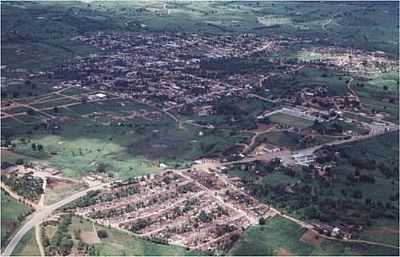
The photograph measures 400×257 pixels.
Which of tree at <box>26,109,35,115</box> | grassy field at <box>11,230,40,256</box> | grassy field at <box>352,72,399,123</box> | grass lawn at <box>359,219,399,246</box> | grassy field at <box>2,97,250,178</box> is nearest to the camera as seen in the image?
grassy field at <box>11,230,40,256</box>

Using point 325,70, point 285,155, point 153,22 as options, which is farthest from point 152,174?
point 153,22

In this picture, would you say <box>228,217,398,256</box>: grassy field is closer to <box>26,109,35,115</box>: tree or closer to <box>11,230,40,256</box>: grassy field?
<box>11,230,40,256</box>: grassy field

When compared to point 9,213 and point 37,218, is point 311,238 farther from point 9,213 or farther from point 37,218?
point 9,213

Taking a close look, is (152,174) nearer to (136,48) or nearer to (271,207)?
(271,207)

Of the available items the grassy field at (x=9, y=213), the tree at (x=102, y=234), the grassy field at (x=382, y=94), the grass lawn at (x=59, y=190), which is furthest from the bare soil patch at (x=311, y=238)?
the grassy field at (x=382, y=94)

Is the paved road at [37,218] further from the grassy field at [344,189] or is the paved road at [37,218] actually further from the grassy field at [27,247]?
the grassy field at [344,189]

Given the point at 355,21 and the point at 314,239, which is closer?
the point at 314,239

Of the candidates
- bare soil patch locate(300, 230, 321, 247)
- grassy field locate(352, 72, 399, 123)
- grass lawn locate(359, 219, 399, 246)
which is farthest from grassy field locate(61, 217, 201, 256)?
grassy field locate(352, 72, 399, 123)
